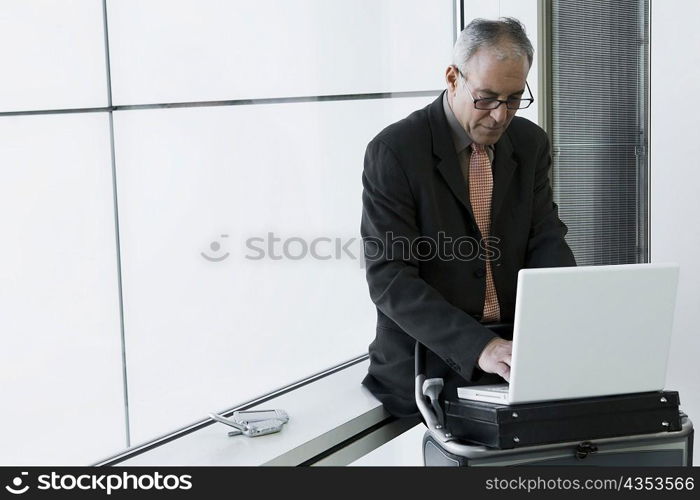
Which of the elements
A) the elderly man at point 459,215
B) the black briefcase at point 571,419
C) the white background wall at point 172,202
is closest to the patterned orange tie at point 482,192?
the elderly man at point 459,215

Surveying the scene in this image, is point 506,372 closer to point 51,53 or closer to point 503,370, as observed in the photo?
point 503,370

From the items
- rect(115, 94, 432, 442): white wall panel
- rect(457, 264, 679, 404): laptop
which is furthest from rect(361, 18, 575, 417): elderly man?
rect(115, 94, 432, 442): white wall panel

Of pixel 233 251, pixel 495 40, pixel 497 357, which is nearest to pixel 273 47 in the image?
pixel 233 251

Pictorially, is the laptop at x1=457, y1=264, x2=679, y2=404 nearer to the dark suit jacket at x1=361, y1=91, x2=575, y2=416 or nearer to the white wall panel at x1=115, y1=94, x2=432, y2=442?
the dark suit jacket at x1=361, y1=91, x2=575, y2=416

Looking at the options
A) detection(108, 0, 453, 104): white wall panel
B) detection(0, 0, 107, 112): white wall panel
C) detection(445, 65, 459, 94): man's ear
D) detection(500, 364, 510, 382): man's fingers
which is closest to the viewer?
detection(500, 364, 510, 382): man's fingers

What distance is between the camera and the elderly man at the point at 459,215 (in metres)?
1.93

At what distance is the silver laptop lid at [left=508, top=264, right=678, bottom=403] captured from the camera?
5.20 feet

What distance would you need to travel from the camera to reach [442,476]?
68.6 inches

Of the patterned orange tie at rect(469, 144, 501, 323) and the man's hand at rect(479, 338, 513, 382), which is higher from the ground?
the patterned orange tie at rect(469, 144, 501, 323)

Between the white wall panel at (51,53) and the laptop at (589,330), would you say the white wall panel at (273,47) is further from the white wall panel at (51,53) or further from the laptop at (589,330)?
the laptop at (589,330)

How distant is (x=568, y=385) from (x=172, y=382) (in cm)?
378

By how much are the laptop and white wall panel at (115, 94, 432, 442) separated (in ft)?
7.74

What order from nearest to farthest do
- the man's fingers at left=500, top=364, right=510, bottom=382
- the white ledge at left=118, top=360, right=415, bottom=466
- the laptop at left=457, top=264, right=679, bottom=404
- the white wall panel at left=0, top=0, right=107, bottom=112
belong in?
the laptop at left=457, top=264, right=679, bottom=404
the man's fingers at left=500, top=364, right=510, bottom=382
the white ledge at left=118, top=360, right=415, bottom=466
the white wall panel at left=0, top=0, right=107, bottom=112

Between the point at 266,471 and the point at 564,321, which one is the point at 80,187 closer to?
the point at 266,471
